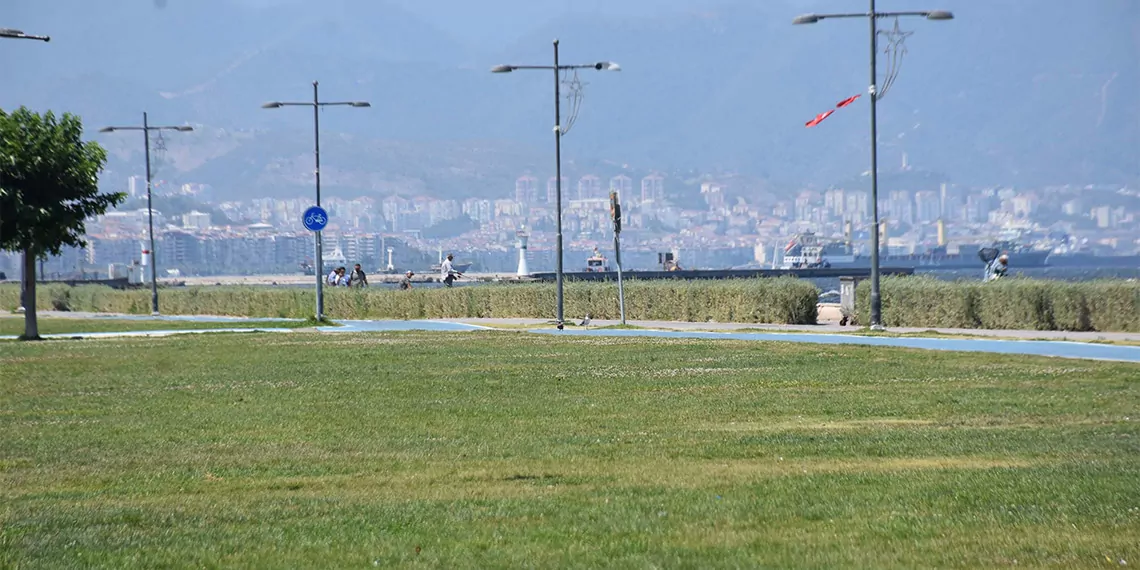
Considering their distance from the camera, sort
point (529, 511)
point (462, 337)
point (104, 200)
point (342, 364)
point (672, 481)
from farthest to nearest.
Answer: point (104, 200) < point (462, 337) < point (342, 364) < point (672, 481) < point (529, 511)

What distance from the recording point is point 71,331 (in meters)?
41.3

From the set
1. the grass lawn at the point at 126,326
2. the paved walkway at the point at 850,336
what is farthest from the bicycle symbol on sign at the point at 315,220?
the grass lawn at the point at 126,326

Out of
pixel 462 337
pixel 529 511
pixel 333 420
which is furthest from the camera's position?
pixel 462 337

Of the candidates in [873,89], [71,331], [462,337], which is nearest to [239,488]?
[462,337]

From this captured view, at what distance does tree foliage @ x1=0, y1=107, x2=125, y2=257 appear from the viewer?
33.2m

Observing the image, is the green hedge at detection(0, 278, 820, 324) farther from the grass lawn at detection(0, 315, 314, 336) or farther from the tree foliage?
the tree foliage

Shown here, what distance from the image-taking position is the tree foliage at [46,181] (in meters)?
33.2

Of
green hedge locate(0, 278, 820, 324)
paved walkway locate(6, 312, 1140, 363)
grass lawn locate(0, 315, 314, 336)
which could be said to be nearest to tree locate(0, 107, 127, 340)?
paved walkway locate(6, 312, 1140, 363)

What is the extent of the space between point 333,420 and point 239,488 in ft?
15.5

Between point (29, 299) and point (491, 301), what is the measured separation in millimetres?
16991

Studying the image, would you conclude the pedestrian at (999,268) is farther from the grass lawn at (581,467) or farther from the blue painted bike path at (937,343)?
the grass lawn at (581,467)

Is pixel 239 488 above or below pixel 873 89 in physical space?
below

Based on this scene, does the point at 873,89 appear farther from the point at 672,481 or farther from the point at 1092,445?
the point at 672,481

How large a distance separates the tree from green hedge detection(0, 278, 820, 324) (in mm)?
15626
